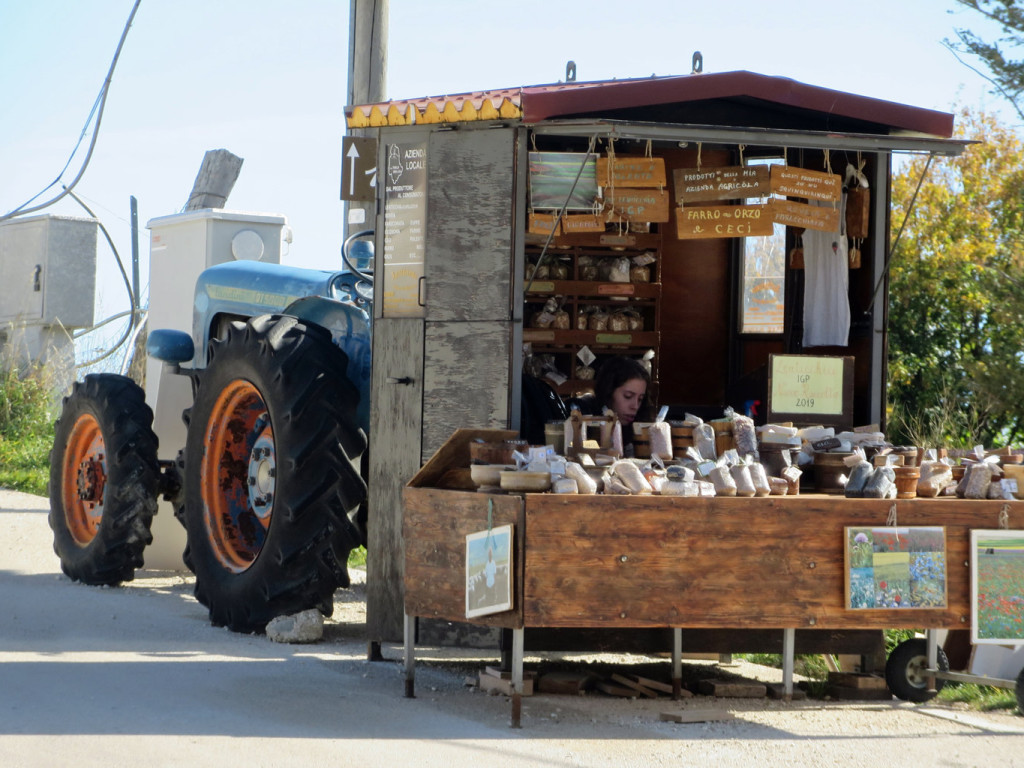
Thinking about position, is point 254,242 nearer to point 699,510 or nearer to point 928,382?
point 699,510

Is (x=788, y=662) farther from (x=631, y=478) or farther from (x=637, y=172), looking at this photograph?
(x=637, y=172)

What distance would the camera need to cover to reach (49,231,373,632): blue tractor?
716 centimetres

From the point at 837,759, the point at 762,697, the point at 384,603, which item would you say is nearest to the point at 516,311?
the point at 384,603

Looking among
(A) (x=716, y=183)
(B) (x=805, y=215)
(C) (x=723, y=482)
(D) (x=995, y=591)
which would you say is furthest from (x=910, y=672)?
(A) (x=716, y=183)

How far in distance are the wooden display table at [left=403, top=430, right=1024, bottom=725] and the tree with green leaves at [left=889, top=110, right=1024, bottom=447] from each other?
7.78 meters

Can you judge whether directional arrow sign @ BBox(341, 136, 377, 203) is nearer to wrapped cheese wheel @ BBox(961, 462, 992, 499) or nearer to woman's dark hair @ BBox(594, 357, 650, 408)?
woman's dark hair @ BBox(594, 357, 650, 408)

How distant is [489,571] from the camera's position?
5609 mm

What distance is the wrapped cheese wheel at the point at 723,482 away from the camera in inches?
227

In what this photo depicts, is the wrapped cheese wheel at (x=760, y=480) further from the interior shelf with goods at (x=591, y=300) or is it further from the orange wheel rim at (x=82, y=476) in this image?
the orange wheel rim at (x=82, y=476)

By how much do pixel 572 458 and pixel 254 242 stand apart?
6.36 m

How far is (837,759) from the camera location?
5160 millimetres

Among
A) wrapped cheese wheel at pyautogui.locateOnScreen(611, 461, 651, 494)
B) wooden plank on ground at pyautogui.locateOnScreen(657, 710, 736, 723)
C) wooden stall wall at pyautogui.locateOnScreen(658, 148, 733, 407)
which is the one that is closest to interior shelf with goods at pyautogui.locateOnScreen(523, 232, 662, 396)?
wooden stall wall at pyautogui.locateOnScreen(658, 148, 733, 407)

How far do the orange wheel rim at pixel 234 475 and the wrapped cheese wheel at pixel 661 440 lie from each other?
7.60 feet

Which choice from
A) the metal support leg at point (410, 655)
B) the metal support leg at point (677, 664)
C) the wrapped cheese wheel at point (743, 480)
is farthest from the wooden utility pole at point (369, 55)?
the wrapped cheese wheel at point (743, 480)
